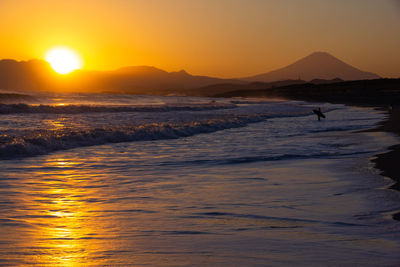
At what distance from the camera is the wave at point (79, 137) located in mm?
12445

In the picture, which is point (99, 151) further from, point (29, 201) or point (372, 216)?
point (372, 216)

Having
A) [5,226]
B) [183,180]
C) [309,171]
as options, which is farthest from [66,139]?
[5,226]

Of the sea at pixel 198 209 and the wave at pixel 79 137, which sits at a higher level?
the wave at pixel 79 137

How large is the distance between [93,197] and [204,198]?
1.60 m

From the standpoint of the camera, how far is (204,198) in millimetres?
6895

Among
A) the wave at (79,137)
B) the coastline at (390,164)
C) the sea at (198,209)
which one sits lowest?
the sea at (198,209)

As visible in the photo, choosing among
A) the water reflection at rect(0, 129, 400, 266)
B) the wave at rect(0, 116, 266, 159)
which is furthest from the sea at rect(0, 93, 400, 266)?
the wave at rect(0, 116, 266, 159)

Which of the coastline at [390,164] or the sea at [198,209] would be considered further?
the coastline at [390,164]

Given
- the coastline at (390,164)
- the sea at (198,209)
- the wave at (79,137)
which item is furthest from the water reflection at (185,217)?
the wave at (79,137)

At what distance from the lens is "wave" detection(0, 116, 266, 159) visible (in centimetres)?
1245

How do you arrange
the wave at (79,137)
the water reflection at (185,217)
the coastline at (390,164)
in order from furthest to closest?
the wave at (79,137) → the coastline at (390,164) → the water reflection at (185,217)

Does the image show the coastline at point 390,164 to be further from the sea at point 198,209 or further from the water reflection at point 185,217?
the water reflection at point 185,217

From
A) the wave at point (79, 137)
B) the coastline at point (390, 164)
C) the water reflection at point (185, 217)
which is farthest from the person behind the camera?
the wave at point (79, 137)

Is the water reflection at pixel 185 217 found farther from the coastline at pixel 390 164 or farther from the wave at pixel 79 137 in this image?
the wave at pixel 79 137
